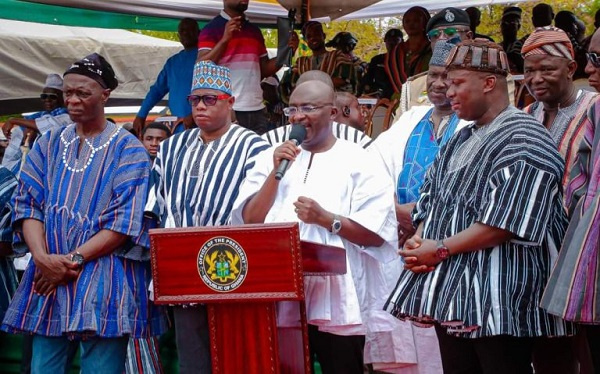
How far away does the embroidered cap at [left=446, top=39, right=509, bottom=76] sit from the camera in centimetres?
396

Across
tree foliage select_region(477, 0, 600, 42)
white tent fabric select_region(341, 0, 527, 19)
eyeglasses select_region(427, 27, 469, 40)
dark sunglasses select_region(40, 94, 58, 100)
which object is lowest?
eyeglasses select_region(427, 27, 469, 40)

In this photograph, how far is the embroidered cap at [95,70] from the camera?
17.3 feet

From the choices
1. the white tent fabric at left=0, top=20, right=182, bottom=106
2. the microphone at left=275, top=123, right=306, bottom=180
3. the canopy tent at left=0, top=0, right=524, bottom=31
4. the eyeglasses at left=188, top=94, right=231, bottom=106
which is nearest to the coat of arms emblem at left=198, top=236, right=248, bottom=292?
the microphone at left=275, top=123, right=306, bottom=180

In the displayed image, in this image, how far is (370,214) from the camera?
4.60 metres

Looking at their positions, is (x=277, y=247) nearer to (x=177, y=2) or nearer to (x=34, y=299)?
(x=34, y=299)

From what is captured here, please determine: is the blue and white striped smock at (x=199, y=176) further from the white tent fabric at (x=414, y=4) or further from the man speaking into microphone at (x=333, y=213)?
the white tent fabric at (x=414, y=4)

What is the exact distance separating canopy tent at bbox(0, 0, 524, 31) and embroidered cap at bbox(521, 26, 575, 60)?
4784mm

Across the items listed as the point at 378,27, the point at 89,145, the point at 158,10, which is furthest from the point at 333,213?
the point at 378,27

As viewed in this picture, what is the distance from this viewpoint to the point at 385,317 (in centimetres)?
479

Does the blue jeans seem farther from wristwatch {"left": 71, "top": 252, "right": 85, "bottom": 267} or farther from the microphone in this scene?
the microphone

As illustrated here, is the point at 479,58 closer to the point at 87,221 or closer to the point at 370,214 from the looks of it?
the point at 370,214

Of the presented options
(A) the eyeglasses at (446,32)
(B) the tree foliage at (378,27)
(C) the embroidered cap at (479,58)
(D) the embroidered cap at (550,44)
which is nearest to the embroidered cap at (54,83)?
(A) the eyeglasses at (446,32)

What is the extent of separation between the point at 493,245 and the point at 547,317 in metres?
0.36

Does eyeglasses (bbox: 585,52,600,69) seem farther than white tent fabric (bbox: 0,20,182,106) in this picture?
No
